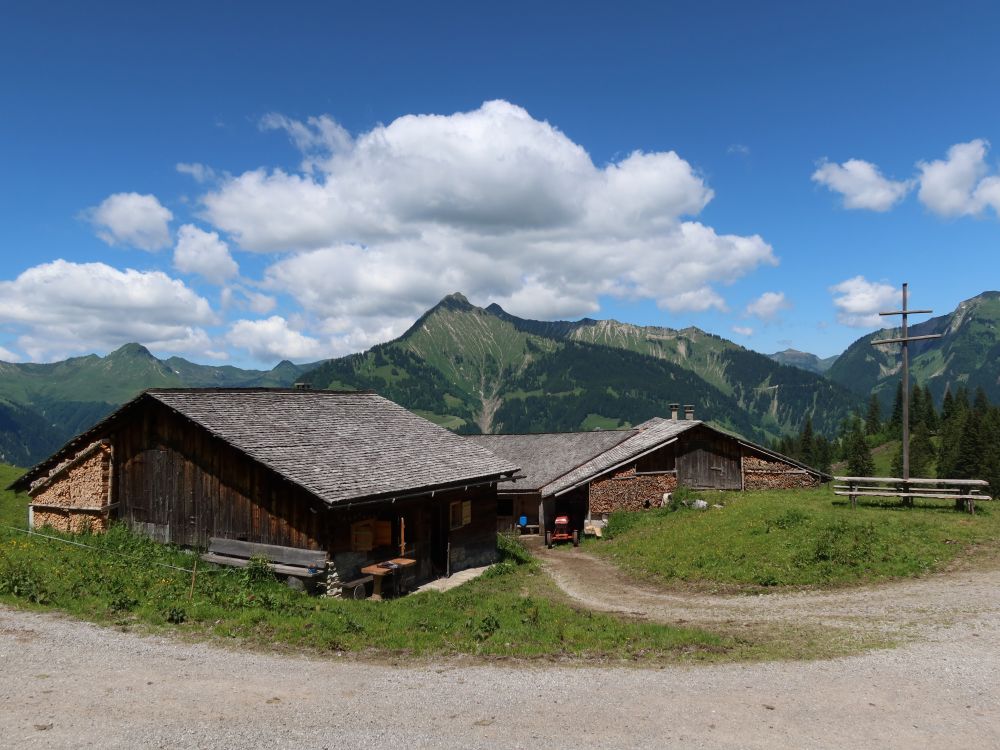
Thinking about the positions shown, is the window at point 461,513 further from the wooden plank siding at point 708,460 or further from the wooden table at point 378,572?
the wooden plank siding at point 708,460

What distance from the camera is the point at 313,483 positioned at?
728 inches

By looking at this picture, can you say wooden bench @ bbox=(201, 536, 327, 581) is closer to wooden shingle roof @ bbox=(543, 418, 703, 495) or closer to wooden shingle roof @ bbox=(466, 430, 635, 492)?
wooden shingle roof @ bbox=(466, 430, 635, 492)

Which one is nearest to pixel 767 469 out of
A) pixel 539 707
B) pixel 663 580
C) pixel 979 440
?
pixel 663 580

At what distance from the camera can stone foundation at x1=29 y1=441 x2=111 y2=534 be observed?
75.9 feet

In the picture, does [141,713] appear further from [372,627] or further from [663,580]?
[663,580]

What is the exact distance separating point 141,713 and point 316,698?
2.54 meters

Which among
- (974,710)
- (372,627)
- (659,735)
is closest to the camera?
(659,735)

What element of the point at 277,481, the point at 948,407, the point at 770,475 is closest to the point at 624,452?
the point at 770,475

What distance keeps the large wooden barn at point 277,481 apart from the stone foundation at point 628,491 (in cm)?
1098

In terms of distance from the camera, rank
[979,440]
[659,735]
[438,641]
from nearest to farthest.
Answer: [659,735], [438,641], [979,440]

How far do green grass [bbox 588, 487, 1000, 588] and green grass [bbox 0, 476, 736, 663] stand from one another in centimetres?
628

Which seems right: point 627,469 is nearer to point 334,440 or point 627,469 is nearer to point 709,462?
point 709,462

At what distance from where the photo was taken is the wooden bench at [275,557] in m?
18.4

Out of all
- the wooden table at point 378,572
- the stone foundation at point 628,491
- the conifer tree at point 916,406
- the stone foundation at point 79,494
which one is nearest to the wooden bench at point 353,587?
the wooden table at point 378,572
